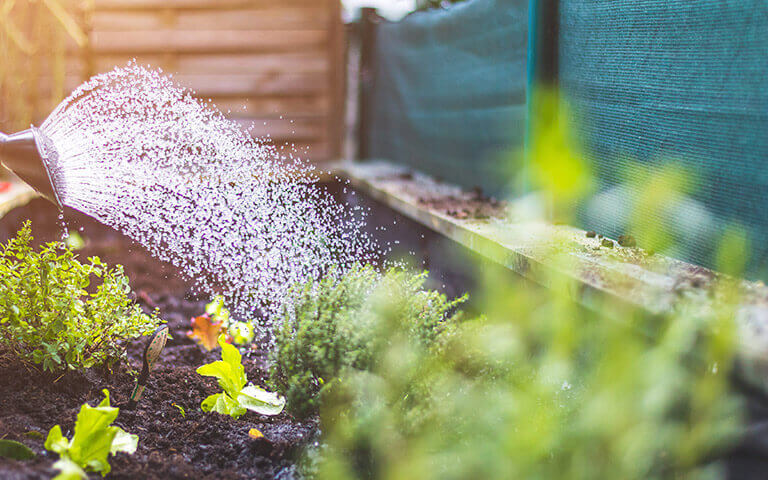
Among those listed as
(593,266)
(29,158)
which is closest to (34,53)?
(29,158)

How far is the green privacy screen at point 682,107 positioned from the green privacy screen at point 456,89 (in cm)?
64

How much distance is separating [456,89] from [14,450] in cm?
293

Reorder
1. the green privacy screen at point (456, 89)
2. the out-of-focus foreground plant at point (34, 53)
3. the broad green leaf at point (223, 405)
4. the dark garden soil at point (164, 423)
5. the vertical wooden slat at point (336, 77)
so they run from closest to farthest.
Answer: the dark garden soil at point (164, 423)
the broad green leaf at point (223, 405)
the green privacy screen at point (456, 89)
the out-of-focus foreground plant at point (34, 53)
the vertical wooden slat at point (336, 77)

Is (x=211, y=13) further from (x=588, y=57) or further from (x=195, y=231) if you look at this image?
(x=588, y=57)

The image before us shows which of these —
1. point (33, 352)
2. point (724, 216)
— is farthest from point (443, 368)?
point (33, 352)

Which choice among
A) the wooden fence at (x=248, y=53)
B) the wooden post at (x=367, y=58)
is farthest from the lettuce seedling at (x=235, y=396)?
the wooden post at (x=367, y=58)

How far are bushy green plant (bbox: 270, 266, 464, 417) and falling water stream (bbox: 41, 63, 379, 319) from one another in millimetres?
245

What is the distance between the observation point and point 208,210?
10.4 ft

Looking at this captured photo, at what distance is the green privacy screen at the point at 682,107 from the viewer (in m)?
1.67

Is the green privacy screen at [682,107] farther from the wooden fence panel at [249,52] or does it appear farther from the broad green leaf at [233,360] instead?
the wooden fence panel at [249,52]

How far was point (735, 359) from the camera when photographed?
4.05 ft

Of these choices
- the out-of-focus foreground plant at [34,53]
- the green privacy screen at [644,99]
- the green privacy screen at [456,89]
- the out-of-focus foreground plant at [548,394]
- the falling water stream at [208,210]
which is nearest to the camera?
the out-of-focus foreground plant at [548,394]

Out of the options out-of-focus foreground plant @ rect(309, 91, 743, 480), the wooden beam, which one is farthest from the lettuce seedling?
the wooden beam

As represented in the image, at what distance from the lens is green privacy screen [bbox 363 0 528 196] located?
3.06m
